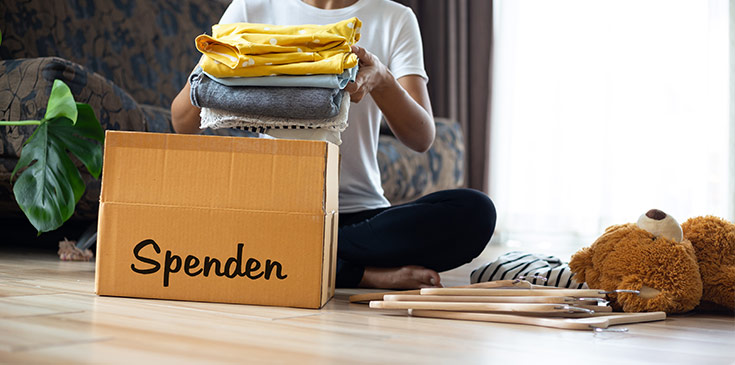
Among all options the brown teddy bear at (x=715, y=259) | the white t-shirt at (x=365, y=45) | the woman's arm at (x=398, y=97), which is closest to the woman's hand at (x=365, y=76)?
the woman's arm at (x=398, y=97)

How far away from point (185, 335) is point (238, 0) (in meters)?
0.90

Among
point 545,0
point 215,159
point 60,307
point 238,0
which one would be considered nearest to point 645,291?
point 215,159

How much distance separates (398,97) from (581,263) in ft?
1.39

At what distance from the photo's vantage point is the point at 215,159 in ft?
3.30

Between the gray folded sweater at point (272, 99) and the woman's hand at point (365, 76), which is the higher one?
the woman's hand at point (365, 76)

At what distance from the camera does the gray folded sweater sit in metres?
1.04

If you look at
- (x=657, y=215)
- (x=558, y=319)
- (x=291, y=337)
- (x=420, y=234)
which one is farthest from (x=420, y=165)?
(x=291, y=337)

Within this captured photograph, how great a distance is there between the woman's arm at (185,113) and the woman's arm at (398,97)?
30 centimetres

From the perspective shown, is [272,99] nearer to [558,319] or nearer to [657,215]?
[558,319]

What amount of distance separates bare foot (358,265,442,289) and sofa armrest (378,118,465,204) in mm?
993

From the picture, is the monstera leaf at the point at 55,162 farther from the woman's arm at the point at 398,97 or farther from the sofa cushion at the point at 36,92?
the woman's arm at the point at 398,97

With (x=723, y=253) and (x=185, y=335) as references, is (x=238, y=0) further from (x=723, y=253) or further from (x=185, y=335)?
(x=723, y=253)

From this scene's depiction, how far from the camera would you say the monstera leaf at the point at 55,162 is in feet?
4.36

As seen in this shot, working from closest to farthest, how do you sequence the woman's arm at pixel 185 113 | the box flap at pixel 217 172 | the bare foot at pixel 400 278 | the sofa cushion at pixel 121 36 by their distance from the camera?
the box flap at pixel 217 172, the woman's arm at pixel 185 113, the bare foot at pixel 400 278, the sofa cushion at pixel 121 36
